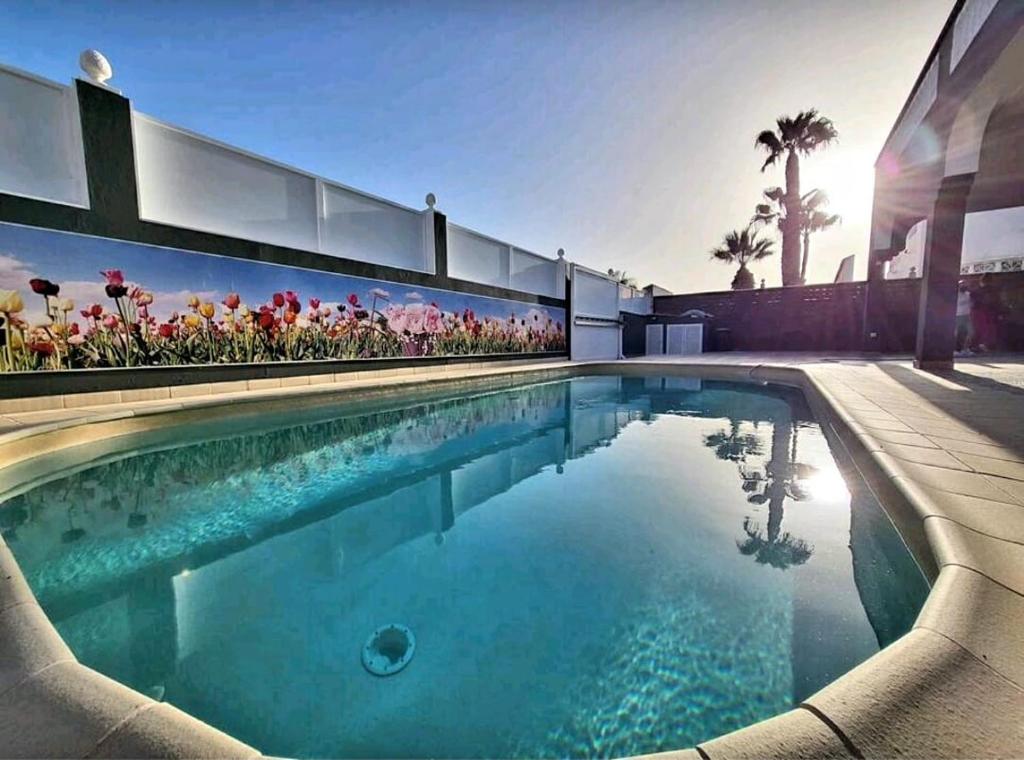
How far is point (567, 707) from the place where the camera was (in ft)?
4.60

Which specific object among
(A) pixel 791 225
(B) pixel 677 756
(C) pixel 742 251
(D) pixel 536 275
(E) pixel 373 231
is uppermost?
(C) pixel 742 251

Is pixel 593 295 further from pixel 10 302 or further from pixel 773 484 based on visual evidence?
pixel 10 302

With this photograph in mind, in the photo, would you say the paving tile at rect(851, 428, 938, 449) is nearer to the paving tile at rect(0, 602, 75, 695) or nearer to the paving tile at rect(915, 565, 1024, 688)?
the paving tile at rect(915, 565, 1024, 688)

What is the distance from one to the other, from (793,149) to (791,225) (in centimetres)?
276

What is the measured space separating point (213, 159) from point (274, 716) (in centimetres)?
826

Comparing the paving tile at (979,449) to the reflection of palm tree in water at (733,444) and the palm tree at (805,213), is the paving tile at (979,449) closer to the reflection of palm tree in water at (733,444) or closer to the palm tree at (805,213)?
the reflection of palm tree in water at (733,444)

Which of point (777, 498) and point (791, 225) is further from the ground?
point (791, 225)

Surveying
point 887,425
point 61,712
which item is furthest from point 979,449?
point 61,712

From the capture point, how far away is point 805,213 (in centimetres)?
1745

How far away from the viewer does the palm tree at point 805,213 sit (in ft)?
54.7

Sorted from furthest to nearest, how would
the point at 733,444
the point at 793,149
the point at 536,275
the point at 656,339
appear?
the point at 656,339, the point at 793,149, the point at 536,275, the point at 733,444

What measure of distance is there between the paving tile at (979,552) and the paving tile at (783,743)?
99 centimetres

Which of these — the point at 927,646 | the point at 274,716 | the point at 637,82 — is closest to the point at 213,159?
the point at 637,82

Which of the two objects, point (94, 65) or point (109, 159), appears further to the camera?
point (109, 159)
